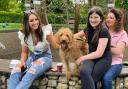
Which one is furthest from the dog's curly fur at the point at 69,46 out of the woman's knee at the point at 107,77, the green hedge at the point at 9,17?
the green hedge at the point at 9,17

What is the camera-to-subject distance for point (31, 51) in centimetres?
612

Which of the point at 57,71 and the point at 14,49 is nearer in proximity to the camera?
the point at 57,71

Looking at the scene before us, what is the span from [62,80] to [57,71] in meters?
0.16

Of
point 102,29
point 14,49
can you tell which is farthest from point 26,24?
point 14,49

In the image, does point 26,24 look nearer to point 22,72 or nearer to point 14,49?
point 22,72

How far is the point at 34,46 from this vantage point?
607 centimetres

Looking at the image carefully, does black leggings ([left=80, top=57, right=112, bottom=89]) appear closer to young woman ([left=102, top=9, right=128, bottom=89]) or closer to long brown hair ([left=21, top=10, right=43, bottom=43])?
young woman ([left=102, top=9, right=128, bottom=89])

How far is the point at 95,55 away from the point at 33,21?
3.61 ft

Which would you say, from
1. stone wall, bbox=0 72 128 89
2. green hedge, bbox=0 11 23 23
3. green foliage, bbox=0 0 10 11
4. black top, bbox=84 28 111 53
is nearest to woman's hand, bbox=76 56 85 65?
black top, bbox=84 28 111 53

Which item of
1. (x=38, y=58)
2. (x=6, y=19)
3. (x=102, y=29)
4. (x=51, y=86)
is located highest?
(x=102, y=29)

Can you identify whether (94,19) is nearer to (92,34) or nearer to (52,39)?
(92,34)

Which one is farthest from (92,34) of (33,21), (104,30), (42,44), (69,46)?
(33,21)

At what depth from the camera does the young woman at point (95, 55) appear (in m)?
5.41

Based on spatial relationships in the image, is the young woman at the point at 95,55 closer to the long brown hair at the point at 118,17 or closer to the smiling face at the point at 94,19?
A: the smiling face at the point at 94,19
